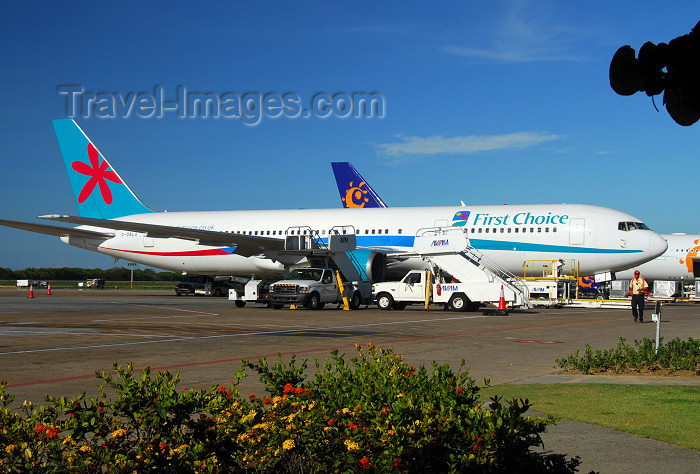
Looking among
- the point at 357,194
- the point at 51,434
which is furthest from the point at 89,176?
the point at 51,434

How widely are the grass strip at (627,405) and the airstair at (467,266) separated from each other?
17.5 metres

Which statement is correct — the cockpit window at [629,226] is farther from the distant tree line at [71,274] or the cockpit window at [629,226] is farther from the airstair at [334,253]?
the distant tree line at [71,274]

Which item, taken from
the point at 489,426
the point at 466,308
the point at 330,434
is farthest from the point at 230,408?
the point at 466,308

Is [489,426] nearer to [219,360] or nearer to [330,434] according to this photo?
[330,434]

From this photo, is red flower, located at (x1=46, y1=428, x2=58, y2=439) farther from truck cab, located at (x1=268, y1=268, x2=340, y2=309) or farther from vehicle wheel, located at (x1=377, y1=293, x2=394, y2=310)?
vehicle wheel, located at (x1=377, y1=293, x2=394, y2=310)

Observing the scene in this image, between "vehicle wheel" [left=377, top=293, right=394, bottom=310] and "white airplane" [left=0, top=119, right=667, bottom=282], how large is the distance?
84.0 inches

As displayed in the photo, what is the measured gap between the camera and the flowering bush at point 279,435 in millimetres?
4020

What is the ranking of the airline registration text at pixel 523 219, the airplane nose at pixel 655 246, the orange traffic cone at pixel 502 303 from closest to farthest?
the orange traffic cone at pixel 502 303 < the airplane nose at pixel 655 246 < the airline registration text at pixel 523 219

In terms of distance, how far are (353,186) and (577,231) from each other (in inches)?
993

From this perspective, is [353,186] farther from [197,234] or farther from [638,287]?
[638,287]

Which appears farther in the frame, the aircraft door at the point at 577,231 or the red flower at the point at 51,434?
the aircraft door at the point at 577,231

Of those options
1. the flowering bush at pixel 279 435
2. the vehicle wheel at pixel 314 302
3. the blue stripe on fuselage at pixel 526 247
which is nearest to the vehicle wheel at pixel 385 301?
the vehicle wheel at pixel 314 302

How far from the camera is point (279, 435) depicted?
4.34m

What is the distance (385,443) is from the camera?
414 centimetres
